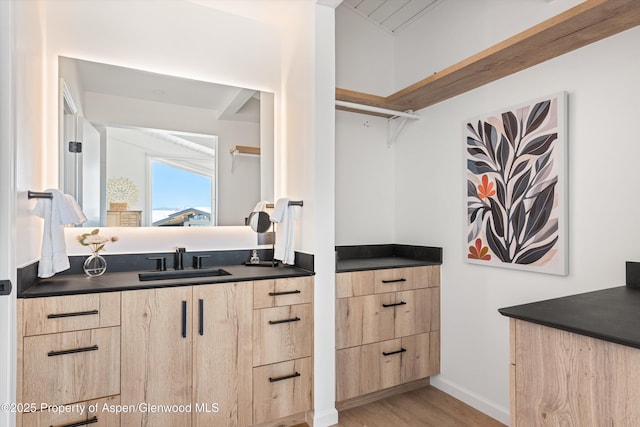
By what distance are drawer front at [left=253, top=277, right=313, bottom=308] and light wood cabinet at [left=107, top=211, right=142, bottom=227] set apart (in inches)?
35.9

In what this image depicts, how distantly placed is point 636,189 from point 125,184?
280cm

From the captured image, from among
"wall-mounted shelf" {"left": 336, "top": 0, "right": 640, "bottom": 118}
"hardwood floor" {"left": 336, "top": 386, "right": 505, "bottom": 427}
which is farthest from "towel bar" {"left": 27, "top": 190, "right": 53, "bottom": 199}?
"hardwood floor" {"left": 336, "top": 386, "right": 505, "bottom": 427}

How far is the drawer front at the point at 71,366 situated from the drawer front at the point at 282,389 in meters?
0.73

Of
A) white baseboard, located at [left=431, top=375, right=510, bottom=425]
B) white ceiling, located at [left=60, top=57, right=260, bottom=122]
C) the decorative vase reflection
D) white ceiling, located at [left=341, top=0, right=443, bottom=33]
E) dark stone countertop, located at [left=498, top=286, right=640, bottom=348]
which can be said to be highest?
white ceiling, located at [left=341, top=0, right=443, bottom=33]

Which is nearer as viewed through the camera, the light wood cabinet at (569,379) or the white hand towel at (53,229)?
the light wood cabinet at (569,379)

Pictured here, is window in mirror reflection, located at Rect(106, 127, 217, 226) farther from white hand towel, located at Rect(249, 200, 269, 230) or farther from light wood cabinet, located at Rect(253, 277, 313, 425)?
light wood cabinet, located at Rect(253, 277, 313, 425)

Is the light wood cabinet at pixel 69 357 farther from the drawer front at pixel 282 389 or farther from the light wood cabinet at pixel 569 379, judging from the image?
the light wood cabinet at pixel 569 379

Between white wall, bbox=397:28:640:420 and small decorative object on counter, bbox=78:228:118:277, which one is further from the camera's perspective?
small decorative object on counter, bbox=78:228:118:277

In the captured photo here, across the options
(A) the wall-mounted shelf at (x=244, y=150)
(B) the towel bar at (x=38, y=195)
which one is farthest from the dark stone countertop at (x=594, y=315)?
(B) the towel bar at (x=38, y=195)

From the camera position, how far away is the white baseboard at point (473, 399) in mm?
2277

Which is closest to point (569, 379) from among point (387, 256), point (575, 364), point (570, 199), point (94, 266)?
point (575, 364)

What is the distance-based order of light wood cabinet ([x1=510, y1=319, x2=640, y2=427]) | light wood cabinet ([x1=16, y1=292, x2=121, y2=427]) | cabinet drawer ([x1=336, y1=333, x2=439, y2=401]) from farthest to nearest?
cabinet drawer ([x1=336, y1=333, x2=439, y2=401]) < light wood cabinet ([x1=16, y1=292, x2=121, y2=427]) < light wood cabinet ([x1=510, y1=319, x2=640, y2=427])

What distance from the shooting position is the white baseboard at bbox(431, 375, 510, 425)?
2.28 m

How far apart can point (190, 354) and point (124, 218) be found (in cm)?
98
